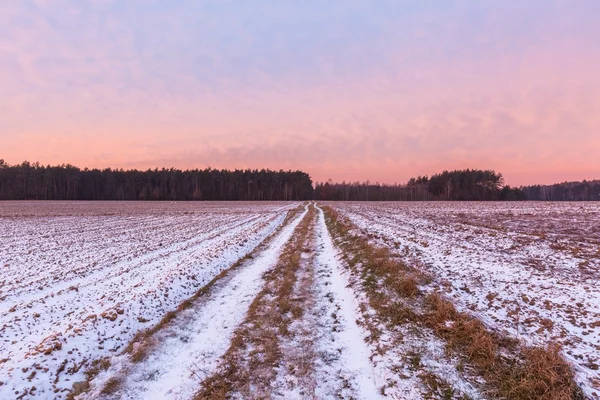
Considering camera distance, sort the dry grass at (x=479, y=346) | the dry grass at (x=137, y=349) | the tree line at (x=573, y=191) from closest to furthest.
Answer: the dry grass at (x=479, y=346) < the dry grass at (x=137, y=349) < the tree line at (x=573, y=191)

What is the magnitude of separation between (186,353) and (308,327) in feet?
9.55

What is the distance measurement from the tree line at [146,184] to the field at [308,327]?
402 feet

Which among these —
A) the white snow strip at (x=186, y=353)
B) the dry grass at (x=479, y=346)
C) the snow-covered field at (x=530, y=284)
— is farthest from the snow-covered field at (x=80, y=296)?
the snow-covered field at (x=530, y=284)

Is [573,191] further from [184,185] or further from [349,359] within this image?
[349,359]

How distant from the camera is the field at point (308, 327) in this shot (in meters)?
5.35

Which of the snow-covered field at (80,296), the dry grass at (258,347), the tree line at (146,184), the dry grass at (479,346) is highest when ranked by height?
the tree line at (146,184)

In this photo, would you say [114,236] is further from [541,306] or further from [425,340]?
[541,306]

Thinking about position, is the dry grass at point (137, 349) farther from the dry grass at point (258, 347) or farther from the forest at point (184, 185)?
the forest at point (184, 185)

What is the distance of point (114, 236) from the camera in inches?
977

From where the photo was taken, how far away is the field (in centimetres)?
535

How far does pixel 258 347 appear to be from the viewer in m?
6.63

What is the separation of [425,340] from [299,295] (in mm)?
4258

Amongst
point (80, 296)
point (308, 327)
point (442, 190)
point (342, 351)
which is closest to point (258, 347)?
point (308, 327)

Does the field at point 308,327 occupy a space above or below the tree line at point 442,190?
below
